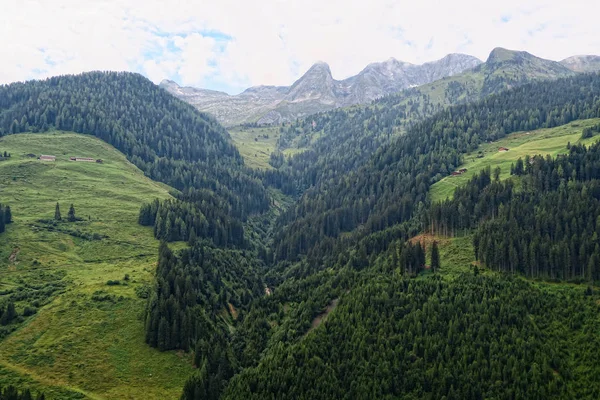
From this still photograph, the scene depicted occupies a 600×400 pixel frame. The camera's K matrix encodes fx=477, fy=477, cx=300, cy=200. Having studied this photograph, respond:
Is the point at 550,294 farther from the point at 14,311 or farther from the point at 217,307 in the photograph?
the point at 14,311

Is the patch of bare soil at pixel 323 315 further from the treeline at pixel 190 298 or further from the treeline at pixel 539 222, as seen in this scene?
the treeline at pixel 539 222

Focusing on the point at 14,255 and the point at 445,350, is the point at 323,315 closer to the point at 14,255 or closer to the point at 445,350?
the point at 445,350

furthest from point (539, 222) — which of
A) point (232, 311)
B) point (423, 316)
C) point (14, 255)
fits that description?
point (14, 255)

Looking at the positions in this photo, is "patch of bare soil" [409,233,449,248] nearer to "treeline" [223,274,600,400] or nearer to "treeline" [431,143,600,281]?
"treeline" [431,143,600,281]

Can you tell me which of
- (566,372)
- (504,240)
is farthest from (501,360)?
(504,240)

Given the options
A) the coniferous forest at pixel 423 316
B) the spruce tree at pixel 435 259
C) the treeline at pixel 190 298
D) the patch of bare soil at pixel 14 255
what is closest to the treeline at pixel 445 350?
the coniferous forest at pixel 423 316
